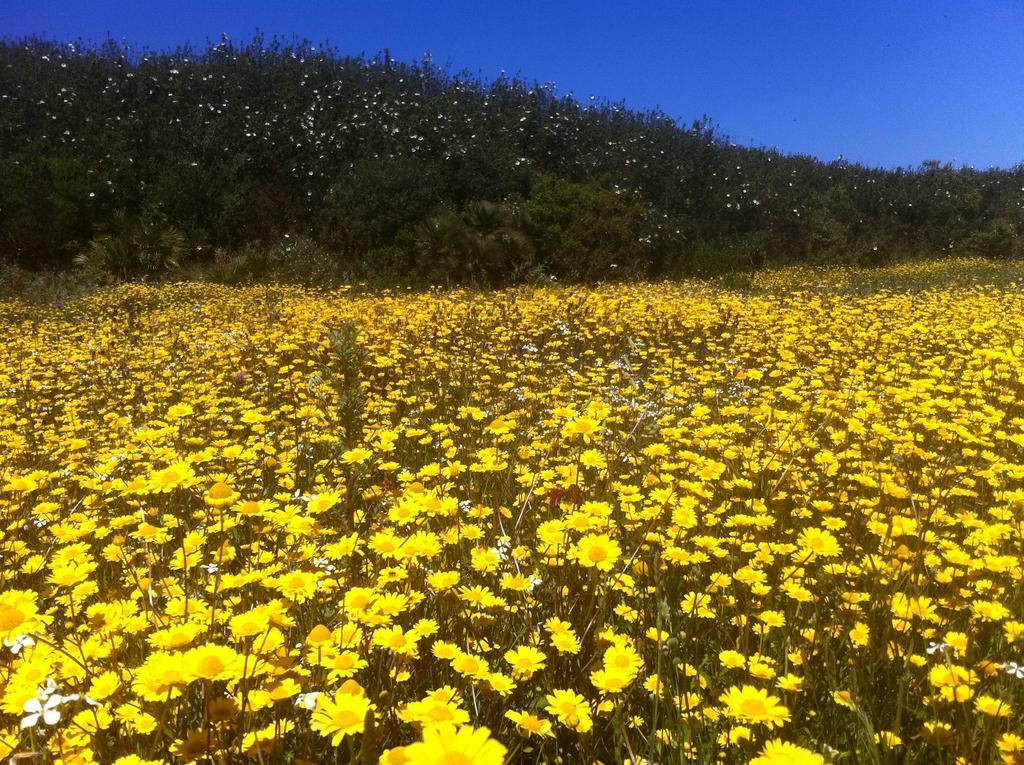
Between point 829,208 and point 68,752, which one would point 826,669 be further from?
point 829,208

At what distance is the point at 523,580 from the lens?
1849 millimetres

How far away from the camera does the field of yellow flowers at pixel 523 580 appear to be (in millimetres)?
1404

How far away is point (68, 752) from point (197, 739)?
1.42ft

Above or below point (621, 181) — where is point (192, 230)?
below

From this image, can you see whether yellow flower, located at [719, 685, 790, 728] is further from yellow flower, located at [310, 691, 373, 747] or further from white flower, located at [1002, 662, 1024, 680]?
yellow flower, located at [310, 691, 373, 747]

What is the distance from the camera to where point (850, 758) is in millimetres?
1532

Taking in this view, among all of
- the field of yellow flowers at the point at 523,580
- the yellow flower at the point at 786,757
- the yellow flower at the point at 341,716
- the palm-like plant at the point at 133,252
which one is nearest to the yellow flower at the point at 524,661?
the field of yellow flowers at the point at 523,580

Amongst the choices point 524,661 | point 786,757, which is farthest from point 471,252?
point 786,757

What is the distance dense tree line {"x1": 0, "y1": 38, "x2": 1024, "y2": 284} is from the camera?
14.3 metres

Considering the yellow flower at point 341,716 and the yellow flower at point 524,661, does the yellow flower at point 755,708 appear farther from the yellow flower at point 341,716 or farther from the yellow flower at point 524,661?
the yellow flower at point 341,716

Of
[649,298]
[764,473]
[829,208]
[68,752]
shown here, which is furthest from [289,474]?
[829,208]

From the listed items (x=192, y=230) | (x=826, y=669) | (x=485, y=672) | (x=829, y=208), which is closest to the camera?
(x=485, y=672)

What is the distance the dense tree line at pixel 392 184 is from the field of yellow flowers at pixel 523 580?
9359 millimetres

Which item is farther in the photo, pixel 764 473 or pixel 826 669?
pixel 764 473
